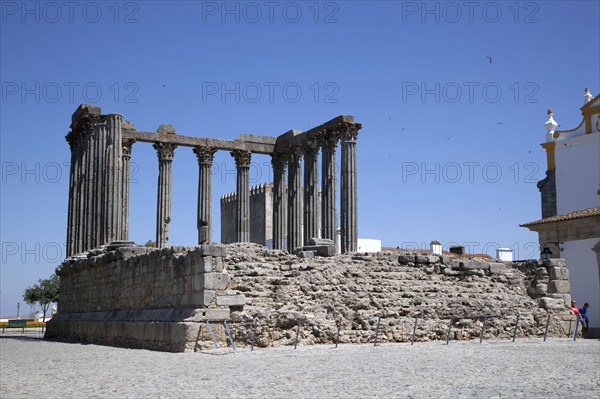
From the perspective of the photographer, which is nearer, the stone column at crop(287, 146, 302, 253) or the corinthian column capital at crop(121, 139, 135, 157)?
the corinthian column capital at crop(121, 139, 135, 157)

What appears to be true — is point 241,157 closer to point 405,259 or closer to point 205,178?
point 205,178

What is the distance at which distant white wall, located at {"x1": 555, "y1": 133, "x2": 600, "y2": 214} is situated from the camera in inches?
1476

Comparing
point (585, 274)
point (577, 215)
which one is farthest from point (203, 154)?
point (585, 274)

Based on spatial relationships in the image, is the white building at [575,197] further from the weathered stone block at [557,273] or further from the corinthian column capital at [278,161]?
the corinthian column capital at [278,161]

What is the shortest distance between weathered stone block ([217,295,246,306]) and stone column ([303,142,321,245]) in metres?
17.3

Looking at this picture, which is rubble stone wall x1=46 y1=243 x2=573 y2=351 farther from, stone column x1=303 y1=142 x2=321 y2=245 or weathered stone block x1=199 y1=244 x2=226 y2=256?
stone column x1=303 y1=142 x2=321 y2=245

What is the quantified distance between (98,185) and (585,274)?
766 inches

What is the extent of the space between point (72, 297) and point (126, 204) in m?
5.21

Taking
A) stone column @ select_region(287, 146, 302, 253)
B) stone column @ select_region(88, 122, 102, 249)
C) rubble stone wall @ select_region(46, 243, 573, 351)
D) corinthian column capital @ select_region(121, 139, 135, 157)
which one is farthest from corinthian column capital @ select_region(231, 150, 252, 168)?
rubble stone wall @ select_region(46, 243, 573, 351)

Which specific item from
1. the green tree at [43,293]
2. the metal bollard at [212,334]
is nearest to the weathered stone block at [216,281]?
the metal bollard at [212,334]

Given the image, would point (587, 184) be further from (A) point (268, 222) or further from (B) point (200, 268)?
(B) point (200, 268)

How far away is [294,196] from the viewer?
35812 mm

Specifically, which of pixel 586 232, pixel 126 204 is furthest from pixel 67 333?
pixel 586 232

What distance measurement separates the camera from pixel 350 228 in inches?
1204
